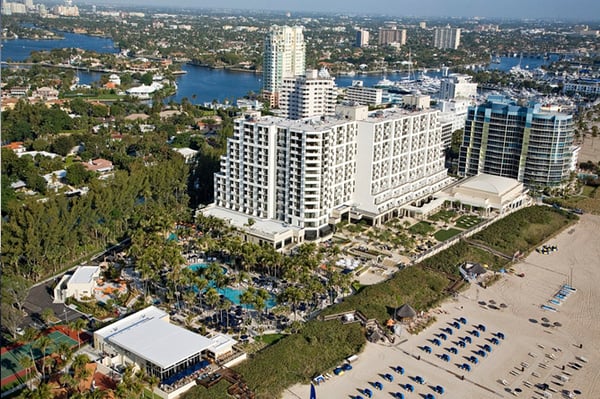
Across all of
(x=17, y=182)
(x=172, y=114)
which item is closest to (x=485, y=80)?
(x=172, y=114)

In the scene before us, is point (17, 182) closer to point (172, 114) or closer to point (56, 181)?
A: point (56, 181)

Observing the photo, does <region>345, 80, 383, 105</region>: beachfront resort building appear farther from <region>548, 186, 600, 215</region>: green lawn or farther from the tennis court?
the tennis court

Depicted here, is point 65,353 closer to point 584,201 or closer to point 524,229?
point 524,229

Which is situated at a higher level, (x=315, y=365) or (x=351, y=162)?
(x=351, y=162)

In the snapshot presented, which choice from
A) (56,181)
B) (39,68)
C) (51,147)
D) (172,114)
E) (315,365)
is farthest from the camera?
(39,68)

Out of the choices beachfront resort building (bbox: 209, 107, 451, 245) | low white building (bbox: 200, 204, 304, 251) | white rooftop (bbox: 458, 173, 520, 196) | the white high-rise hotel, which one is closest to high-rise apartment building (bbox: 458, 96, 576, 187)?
white rooftop (bbox: 458, 173, 520, 196)
